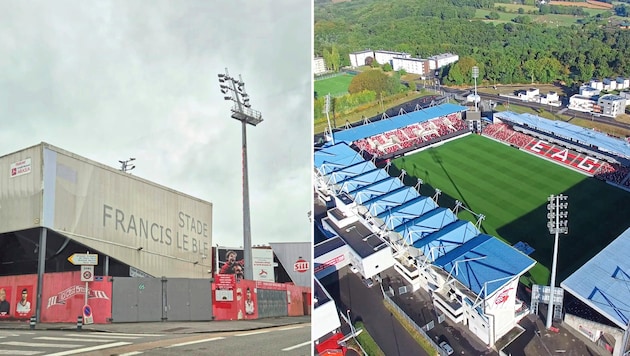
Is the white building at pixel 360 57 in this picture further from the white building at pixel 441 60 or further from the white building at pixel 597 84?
the white building at pixel 597 84

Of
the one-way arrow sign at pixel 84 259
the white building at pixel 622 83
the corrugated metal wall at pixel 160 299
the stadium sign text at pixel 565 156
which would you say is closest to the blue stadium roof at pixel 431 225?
the corrugated metal wall at pixel 160 299

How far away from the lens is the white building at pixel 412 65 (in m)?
12.7

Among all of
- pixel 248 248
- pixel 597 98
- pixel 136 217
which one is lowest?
pixel 248 248

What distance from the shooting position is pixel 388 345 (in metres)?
4.09

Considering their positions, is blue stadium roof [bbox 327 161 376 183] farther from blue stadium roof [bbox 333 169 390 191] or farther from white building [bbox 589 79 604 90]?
white building [bbox 589 79 604 90]

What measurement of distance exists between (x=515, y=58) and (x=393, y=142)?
6887 millimetres

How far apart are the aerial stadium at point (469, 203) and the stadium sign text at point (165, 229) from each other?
1.33 meters

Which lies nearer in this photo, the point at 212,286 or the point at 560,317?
the point at 560,317

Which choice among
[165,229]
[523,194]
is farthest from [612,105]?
[165,229]

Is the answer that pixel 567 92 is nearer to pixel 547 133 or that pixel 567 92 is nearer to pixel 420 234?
pixel 547 133

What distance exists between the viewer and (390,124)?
27.8 feet

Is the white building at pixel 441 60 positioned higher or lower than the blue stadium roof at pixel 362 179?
higher

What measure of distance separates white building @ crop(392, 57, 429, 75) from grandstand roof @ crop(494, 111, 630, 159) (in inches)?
175

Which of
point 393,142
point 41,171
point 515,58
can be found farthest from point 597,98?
point 41,171
